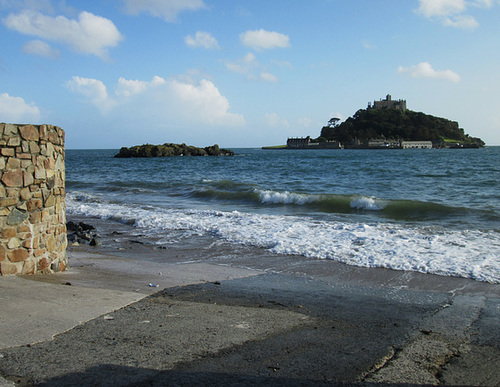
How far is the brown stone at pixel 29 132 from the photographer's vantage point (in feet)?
19.6

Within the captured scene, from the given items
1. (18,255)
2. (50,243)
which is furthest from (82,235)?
(18,255)

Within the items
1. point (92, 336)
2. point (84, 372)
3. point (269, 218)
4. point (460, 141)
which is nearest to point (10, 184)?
point (92, 336)

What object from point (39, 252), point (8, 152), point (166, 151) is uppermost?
point (166, 151)

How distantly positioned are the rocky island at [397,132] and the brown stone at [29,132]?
141218mm

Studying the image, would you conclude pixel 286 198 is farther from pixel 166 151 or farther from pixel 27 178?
pixel 166 151

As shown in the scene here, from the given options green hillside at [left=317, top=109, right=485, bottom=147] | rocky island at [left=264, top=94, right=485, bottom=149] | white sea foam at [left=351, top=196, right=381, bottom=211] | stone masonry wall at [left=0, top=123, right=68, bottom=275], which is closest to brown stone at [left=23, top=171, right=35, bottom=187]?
stone masonry wall at [left=0, top=123, right=68, bottom=275]

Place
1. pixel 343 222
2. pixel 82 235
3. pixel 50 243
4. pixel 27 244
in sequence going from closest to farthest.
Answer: pixel 27 244, pixel 50 243, pixel 82 235, pixel 343 222

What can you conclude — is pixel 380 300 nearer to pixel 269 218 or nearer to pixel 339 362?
pixel 339 362

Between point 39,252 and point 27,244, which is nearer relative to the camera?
point 27,244

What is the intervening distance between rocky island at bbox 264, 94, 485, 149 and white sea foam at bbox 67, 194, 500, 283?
5271 inches

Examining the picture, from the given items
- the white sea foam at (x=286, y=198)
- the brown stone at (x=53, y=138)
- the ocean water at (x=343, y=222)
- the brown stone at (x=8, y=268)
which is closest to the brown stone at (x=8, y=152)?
the brown stone at (x=53, y=138)

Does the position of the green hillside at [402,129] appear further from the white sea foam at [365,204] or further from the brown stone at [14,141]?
the brown stone at [14,141]

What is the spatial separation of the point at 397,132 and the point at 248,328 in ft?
517

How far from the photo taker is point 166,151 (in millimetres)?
96312
